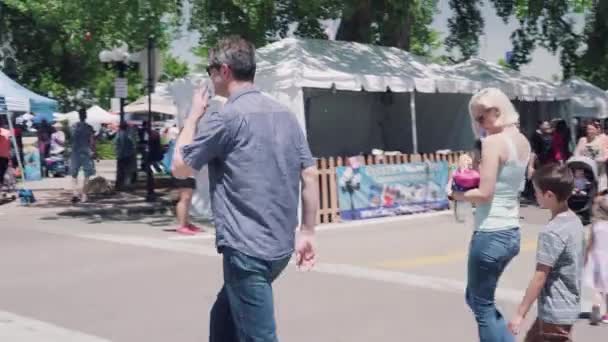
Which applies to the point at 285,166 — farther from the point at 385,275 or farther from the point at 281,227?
the point at 385,275

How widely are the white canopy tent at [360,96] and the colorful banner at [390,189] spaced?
0.61 metres

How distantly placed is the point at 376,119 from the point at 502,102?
15233 millimetres

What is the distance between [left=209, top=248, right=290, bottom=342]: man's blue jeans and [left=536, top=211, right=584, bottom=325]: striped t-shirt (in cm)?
137

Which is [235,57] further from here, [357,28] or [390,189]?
[357,28]

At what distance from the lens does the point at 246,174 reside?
3.76 meters

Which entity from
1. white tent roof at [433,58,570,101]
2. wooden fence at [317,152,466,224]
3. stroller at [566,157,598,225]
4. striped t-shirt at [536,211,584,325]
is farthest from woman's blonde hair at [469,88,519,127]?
white tent roof at [433,58,570,101]

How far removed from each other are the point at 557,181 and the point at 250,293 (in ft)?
5.52

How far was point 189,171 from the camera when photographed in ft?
12.5

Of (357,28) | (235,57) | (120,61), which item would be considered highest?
(357,28)

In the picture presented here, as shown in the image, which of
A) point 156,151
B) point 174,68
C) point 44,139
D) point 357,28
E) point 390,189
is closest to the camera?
point 390,189

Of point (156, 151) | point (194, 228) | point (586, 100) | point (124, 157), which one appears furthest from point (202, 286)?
point (156, 151)

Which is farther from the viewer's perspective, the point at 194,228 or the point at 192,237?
the point at 194,228

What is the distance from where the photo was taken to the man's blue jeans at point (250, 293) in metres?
3.74

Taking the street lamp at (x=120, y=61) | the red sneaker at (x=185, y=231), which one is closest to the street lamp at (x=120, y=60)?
the street lamp at (x=120, y=61)
